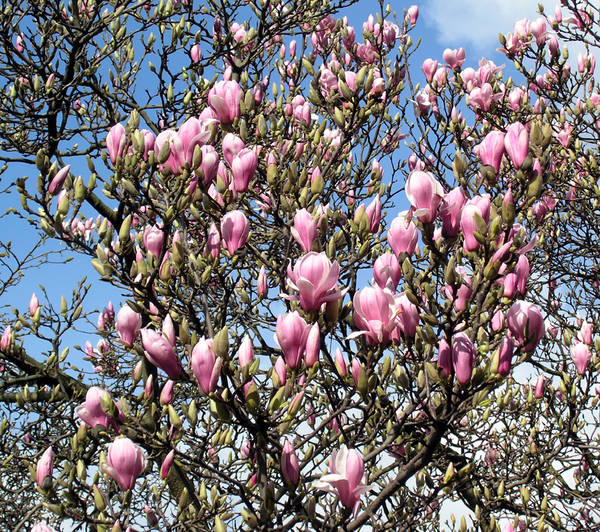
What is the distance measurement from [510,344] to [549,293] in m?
4.16

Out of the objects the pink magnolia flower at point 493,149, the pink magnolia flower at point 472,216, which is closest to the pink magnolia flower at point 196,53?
the pink magnolia flower at point 493,149

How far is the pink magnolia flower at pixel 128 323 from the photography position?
2076mm

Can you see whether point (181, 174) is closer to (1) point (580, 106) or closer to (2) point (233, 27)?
(2) point (233, 27)

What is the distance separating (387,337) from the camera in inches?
69.0

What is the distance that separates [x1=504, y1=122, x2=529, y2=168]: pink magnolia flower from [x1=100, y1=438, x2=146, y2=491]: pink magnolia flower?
1.52 m

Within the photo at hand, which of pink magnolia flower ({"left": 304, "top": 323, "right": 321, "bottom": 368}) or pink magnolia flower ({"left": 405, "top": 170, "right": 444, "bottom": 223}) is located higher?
pink magnolia flower ({"left": 405, "top": 170, "right": 444, "bottom": 223})

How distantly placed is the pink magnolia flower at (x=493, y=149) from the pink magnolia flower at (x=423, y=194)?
311 mm

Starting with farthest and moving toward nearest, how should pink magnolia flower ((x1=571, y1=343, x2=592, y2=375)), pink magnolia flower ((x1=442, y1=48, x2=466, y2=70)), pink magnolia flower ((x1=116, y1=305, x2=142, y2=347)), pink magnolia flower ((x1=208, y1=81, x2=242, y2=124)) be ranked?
pink magnolia flower ((x1=442, y1=48, x2=466, y2=70))
pink magnolia flower ((x1=571, y1=343, x2=592, y2=375))
pink magnolia flower ((x1=208, y1=81, x2=242, y2=124))
pink magnolia flower ((x1=116, y1=305, x2=142, y2=347))

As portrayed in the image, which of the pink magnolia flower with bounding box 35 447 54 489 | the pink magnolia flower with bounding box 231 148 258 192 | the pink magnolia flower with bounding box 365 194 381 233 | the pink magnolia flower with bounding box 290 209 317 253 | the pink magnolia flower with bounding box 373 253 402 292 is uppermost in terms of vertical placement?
the pink magnolia flower with bounding box 231 148 258 192

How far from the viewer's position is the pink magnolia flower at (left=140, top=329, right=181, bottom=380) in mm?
1698

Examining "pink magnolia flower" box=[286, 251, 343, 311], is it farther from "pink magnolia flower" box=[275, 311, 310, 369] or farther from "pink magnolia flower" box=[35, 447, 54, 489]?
"pink magnolia flower" box=[35, 447, 54, 489]

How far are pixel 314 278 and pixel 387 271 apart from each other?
1.04 feet

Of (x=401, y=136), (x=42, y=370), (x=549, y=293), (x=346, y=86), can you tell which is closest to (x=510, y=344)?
(x=346, y=86)

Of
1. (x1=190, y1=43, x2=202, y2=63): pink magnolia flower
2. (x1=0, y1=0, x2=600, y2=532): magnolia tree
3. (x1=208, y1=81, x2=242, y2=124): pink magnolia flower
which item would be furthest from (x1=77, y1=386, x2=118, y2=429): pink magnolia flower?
(x1=190, y1=43, x2=202, y2=63): pink magnolia flower
